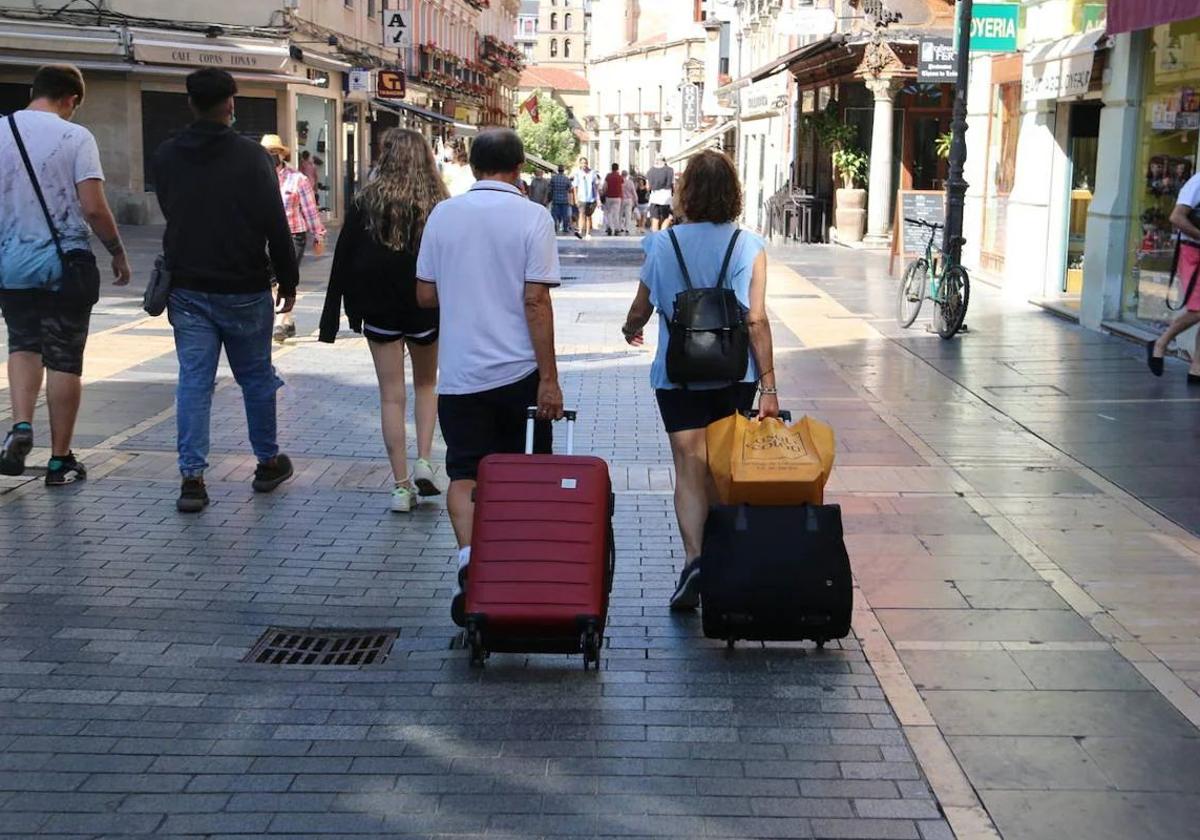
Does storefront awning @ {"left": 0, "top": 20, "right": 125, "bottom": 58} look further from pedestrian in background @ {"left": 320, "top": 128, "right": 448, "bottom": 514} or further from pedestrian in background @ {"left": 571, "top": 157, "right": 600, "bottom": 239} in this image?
pedestrian in background @ {"left": 320, "top": 128, "right": 448, "bottom": 514}

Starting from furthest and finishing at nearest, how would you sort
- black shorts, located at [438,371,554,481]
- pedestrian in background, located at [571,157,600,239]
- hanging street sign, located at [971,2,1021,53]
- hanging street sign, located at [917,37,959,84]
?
pedestrian in background, located at [571,157,600,239] → hanging street sign, located at [917,37,959,84] → hanging street sign, located at [971,2,1021,53] → black shorts, located at [438,371,554,481]

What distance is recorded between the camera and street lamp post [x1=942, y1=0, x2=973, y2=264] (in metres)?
14.8

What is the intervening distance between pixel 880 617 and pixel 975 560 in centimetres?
96

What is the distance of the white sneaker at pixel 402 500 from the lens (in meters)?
7.31

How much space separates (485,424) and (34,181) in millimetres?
3094

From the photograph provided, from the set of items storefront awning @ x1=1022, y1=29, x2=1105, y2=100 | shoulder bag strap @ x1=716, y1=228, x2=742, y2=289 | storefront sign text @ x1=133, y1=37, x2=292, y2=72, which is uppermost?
storefront sign text @ x1=133, y1=37, x2=292, y2=72

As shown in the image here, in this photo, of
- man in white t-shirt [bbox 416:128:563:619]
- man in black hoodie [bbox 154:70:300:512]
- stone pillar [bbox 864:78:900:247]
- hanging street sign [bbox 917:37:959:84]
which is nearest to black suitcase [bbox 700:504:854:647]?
man in white t-shirt [bbox 416:128:563:619]

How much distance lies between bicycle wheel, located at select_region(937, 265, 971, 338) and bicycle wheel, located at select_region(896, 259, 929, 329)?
63 centimetres

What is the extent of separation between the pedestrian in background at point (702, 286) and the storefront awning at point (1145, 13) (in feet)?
24.2

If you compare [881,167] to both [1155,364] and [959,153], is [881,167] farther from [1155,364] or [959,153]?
[1155,364]

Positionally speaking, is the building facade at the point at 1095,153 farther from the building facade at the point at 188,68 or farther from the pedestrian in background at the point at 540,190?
the pedestrian in background at the point at 540,190

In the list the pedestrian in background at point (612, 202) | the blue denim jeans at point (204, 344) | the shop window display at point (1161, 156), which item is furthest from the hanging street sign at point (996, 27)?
the pedestrian in background at point (612, 202)

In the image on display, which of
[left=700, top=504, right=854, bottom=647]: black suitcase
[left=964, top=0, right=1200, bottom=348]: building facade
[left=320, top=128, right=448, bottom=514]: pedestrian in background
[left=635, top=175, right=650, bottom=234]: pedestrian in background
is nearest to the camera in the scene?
[left=700, top=504, right=854, bottom=647]: black suitcase

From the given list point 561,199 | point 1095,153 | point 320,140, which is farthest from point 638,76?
point 1095,153
